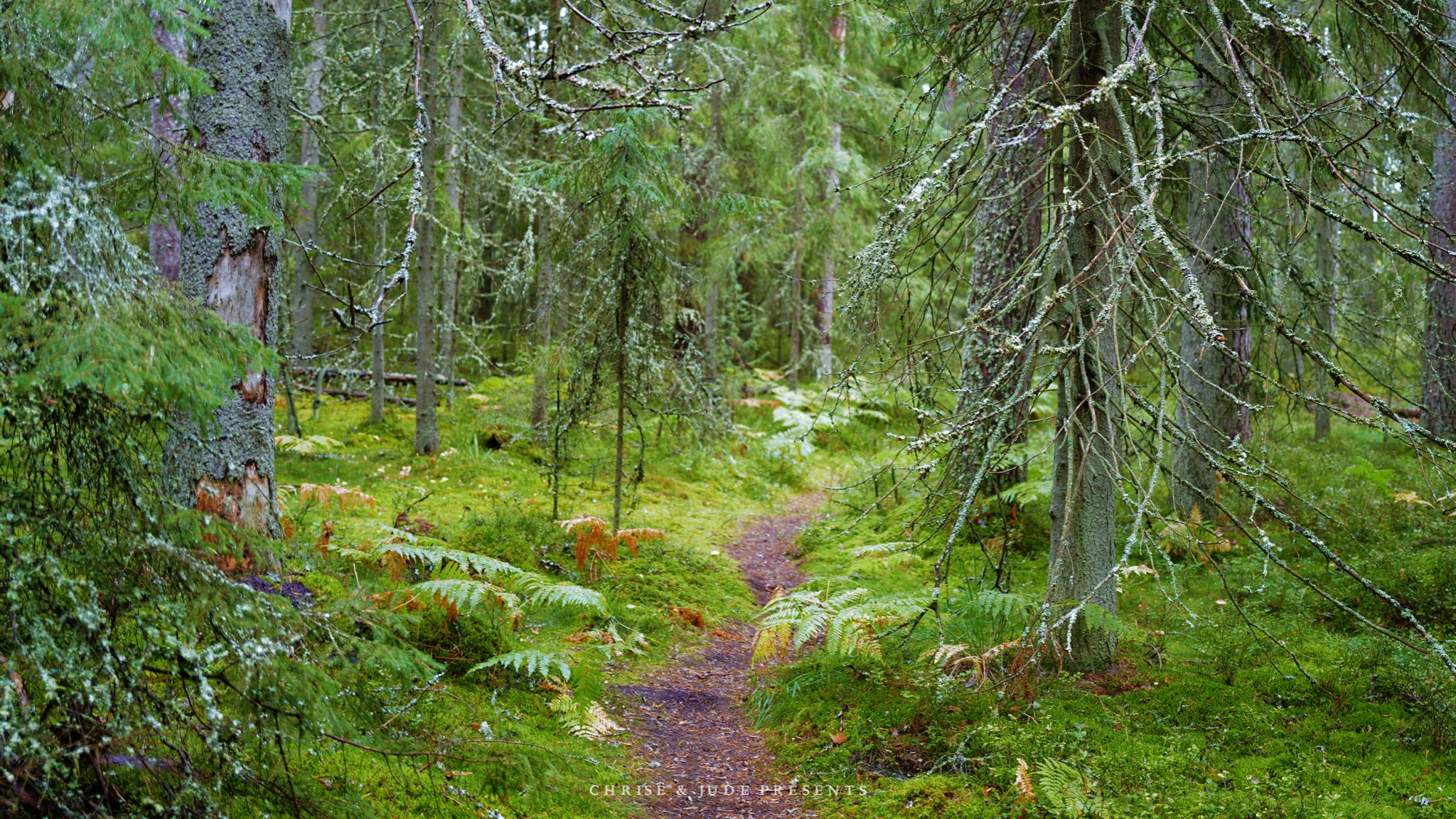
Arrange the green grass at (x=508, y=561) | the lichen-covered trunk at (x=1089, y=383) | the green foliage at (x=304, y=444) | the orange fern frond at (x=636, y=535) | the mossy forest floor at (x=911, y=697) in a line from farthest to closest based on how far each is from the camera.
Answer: the green foliage at (x=304, y=444) < the orange fern frond at (x=636, y=535) < the lichen-covered trunk at (x=1089, y=383) < the mossy forest floor at (x=911, y=697) < the green grass at (x=508, y=561)

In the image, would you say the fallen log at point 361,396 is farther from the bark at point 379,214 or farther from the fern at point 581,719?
the fern at point 581,719

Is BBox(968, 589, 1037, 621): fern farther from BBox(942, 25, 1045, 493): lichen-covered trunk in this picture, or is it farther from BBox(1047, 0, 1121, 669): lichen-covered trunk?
BBox(942, 25, 1045, 493): lichen-covered trunk

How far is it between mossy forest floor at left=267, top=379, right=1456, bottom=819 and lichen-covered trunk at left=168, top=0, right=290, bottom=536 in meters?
0.75

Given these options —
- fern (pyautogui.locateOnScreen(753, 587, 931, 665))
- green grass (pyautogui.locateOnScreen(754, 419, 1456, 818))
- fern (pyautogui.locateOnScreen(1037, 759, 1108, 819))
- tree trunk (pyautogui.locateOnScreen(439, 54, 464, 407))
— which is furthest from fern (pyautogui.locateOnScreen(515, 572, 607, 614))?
tree trunk (pyautogui.locateOnScreen(439, 54, 464, 407))

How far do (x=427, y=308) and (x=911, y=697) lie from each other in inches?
322

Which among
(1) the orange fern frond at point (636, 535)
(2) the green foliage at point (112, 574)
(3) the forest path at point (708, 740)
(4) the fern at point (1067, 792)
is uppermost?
(2) the green foliage at point (112, 574)

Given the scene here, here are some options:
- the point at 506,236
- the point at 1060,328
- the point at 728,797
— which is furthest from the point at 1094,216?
the point at 506,236

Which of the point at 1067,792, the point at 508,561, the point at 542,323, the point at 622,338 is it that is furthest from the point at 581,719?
the point at 542,323

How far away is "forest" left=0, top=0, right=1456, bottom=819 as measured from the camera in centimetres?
255

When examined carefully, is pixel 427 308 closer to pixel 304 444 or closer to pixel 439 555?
pixel 304 444

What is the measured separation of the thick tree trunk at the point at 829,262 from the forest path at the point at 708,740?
8.79 meters

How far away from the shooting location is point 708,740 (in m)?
5.25

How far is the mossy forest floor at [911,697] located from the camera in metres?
3.84

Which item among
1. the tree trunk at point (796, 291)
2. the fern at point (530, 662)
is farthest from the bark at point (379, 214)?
the tree trunk at point (796, 291)
